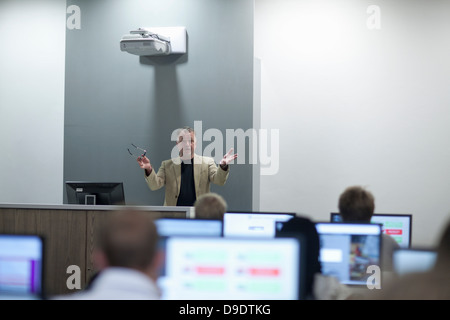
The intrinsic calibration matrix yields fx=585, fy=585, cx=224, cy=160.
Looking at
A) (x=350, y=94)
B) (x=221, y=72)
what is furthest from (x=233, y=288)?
(x=350, y=94)

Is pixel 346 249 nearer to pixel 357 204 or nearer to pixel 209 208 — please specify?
pixel 357 204

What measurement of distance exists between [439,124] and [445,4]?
4.51 feet

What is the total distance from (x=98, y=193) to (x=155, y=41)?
187 centimetres

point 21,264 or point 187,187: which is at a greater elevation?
point 187,187

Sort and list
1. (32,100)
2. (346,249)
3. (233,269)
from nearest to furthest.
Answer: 1. (233,269)
2. (346,249)
3. (32,100)

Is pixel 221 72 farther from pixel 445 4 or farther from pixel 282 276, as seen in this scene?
pixel 282 276

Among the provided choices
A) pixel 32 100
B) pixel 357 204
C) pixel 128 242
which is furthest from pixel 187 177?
pixel 128 242

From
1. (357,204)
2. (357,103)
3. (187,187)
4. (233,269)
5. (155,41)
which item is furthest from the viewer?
(357,103)

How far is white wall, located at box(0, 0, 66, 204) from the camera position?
7.44m

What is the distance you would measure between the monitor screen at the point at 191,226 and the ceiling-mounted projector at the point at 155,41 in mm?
3118

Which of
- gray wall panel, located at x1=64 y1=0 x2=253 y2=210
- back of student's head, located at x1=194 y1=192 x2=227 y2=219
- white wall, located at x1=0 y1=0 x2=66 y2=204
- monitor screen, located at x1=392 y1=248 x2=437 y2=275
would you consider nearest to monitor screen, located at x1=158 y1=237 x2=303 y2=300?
monitor screen, located at x1=392 y1=248 x2=437 y2=275

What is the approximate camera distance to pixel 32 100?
24.6ft

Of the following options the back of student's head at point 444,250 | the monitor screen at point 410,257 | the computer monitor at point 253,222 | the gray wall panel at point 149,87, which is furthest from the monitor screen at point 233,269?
the gray wall panel at point 149,87

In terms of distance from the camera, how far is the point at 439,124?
668 centimetres
